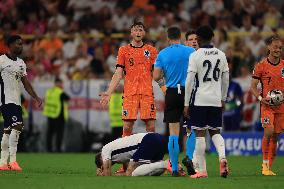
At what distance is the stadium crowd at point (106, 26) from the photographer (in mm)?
28641

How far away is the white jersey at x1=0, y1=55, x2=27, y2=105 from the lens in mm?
18219

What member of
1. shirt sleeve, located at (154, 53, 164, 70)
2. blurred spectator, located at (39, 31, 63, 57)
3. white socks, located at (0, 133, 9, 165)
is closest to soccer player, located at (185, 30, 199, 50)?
A: shirt sleeve, located at (154, 53, 164, 70)

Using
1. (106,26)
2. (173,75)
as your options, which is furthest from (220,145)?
(106,26)

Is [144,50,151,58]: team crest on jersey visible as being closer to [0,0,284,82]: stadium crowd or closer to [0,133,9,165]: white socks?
[0,133,9,165]: white socks

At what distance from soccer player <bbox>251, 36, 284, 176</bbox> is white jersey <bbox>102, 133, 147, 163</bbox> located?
8.35ft

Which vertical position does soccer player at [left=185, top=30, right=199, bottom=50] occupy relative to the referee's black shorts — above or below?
above

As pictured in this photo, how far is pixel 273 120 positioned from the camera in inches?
693

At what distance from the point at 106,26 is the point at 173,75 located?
1439cm

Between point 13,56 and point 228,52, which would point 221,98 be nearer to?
point 13,56

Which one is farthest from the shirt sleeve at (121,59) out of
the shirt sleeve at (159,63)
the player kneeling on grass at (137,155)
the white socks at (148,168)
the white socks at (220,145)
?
the white socks at (220,145)

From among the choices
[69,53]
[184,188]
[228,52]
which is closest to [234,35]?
[228,52]

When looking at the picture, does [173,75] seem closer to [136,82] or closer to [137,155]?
[136,82]

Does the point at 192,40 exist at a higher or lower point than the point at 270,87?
higher

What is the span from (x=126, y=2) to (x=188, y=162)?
16703mm
